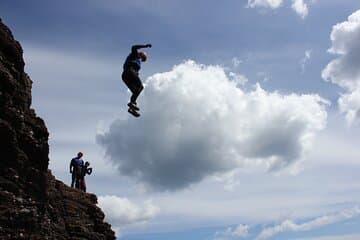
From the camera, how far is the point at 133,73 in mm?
19062

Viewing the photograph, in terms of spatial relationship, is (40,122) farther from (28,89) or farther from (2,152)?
(2,152)

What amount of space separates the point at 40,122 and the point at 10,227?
5.00 m

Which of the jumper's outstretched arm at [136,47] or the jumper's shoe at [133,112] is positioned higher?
the jumper's outstretched arm at [136,47]

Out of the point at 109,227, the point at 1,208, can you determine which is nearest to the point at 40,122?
the point at 1,208

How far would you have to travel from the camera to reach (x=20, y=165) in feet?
59.2

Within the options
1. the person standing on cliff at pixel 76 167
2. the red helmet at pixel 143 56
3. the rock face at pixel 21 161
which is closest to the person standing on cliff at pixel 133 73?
the red helmet at pixel 143 56

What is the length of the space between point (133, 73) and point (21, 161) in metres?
5.56

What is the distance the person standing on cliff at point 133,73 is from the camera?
19016 mm

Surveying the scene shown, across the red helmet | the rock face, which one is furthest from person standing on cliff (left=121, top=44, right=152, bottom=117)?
the rock face

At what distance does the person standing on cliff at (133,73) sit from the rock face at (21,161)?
402 centimetres

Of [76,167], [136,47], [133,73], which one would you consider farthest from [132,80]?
[76,167]

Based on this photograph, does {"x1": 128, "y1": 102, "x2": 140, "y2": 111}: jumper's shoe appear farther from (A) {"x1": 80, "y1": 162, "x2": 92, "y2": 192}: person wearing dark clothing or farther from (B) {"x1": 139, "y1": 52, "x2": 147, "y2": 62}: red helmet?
(A) {"x1": 80, "y1": 162, "x2": 92, "y2": 192}: person wearing dark clothing

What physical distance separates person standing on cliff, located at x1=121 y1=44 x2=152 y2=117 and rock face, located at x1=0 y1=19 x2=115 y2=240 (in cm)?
402

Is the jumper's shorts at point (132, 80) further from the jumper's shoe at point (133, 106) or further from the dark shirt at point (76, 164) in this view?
the dark shirt at point (76, 164)
